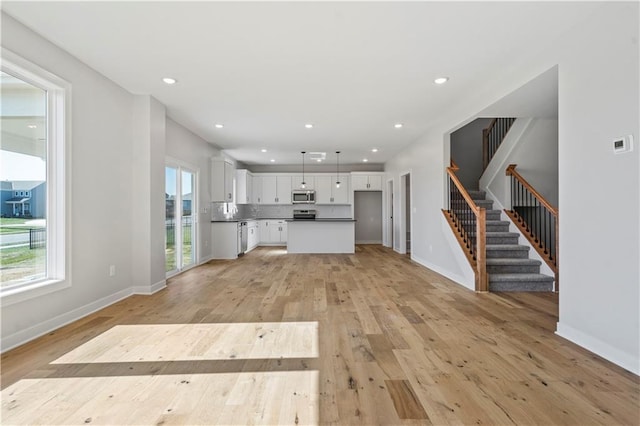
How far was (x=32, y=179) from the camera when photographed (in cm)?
299

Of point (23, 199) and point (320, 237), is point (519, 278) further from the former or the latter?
point (23, 199)

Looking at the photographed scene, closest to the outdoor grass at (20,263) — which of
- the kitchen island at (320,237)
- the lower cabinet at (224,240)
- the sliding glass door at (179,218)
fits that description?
the sliding glass door at (179,218)

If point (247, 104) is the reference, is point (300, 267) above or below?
below

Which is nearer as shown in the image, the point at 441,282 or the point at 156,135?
the point at 156,135

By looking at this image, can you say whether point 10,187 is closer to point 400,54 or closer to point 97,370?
point 97,370

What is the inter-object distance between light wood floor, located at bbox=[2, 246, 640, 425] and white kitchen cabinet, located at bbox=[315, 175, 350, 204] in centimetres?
668

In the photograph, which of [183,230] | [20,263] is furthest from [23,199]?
[183,230]

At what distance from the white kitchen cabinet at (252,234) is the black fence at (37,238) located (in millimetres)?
6036

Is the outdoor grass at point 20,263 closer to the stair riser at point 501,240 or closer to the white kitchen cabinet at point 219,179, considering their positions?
the white kitchen cabinet at point 219,179

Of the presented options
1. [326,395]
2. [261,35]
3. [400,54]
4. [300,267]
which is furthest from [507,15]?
[300,267]

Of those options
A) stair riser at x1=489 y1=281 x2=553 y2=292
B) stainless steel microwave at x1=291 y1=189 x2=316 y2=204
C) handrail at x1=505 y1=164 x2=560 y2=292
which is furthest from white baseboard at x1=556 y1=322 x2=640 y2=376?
stainless steel microwave at x1=291 y1=189 x2=316 y2=204

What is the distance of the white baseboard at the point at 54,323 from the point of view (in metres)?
2.61

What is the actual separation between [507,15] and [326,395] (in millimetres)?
3145

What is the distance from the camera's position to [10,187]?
9.17ft
